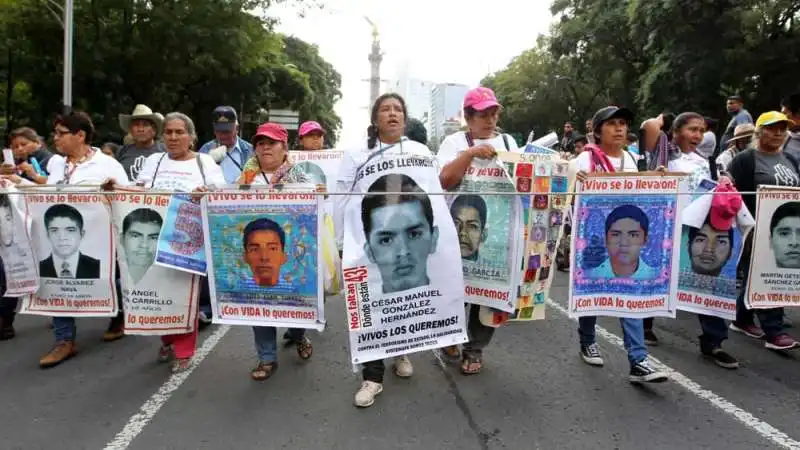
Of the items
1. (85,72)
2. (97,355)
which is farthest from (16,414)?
(85,72)

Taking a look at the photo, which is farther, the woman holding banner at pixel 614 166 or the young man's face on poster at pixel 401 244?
the woman holding banner at pixel 614 166

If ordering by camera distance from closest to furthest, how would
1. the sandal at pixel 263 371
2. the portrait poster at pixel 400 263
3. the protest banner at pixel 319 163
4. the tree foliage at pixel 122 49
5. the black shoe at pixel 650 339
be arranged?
the portrait poster at pixel 400 263
the sandal at pixel 263 371
the black shoe at pixel 650 339
the protest banner at pixel 319 163
the tree foliage at pixel 122 49

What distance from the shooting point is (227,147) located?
6.74 metres

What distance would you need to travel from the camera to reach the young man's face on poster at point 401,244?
3.94 meters

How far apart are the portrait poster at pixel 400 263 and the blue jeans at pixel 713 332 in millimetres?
2100

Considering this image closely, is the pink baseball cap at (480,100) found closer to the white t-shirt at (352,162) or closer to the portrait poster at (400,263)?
the white t-shirt at (352,162)

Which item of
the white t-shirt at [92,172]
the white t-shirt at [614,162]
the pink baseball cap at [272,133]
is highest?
the pink baseball cap at [272,133]

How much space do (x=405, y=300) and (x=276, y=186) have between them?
110cm

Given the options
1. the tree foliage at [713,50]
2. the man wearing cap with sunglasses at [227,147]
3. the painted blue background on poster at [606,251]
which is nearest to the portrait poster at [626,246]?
the painted blue background on poster at [606,251]

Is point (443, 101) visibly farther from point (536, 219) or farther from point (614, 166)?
point (536, 219)

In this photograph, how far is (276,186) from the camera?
4141mm

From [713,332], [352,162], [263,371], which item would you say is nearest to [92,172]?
[263,371]

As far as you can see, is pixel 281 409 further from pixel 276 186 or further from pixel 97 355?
pixel 97 355

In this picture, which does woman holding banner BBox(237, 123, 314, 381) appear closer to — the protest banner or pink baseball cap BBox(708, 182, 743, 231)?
pink baseball cap BBox(708, 182, 743, 231)
